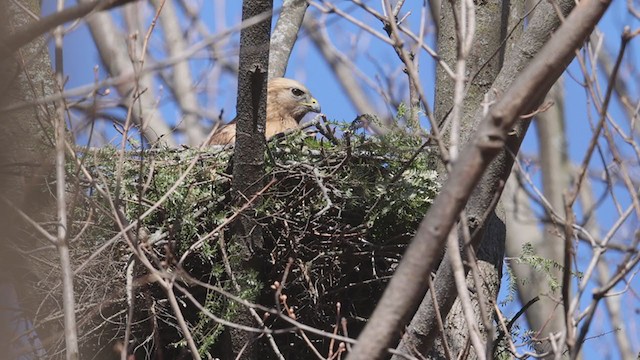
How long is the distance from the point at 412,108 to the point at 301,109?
2420mm

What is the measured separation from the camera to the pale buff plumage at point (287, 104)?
25.6 feet

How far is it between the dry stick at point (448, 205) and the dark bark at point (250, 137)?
176 centimetres

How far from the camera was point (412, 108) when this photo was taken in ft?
18.5

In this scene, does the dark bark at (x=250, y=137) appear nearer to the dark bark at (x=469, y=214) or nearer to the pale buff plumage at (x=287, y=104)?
the dark bark at (x=469, y=214)

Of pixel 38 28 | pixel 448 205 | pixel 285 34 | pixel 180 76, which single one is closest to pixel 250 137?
pixel 448 205

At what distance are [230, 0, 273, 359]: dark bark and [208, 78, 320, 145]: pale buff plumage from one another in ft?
8.28

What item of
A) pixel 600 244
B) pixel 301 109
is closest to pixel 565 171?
pixel 301 109

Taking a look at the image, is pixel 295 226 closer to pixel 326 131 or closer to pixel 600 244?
pixel 326 131

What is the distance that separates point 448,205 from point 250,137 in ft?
6.69

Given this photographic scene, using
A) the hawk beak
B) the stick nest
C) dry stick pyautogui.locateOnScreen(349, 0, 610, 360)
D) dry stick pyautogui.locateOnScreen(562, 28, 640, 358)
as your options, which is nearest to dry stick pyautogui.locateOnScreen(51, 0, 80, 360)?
the stick nest

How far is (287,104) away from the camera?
26.1ft

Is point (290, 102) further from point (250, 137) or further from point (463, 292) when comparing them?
point (463, 292)

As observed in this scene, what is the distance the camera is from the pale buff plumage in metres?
7.80

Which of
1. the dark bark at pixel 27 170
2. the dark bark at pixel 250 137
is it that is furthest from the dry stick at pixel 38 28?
the dark bark at pixel 250 137
